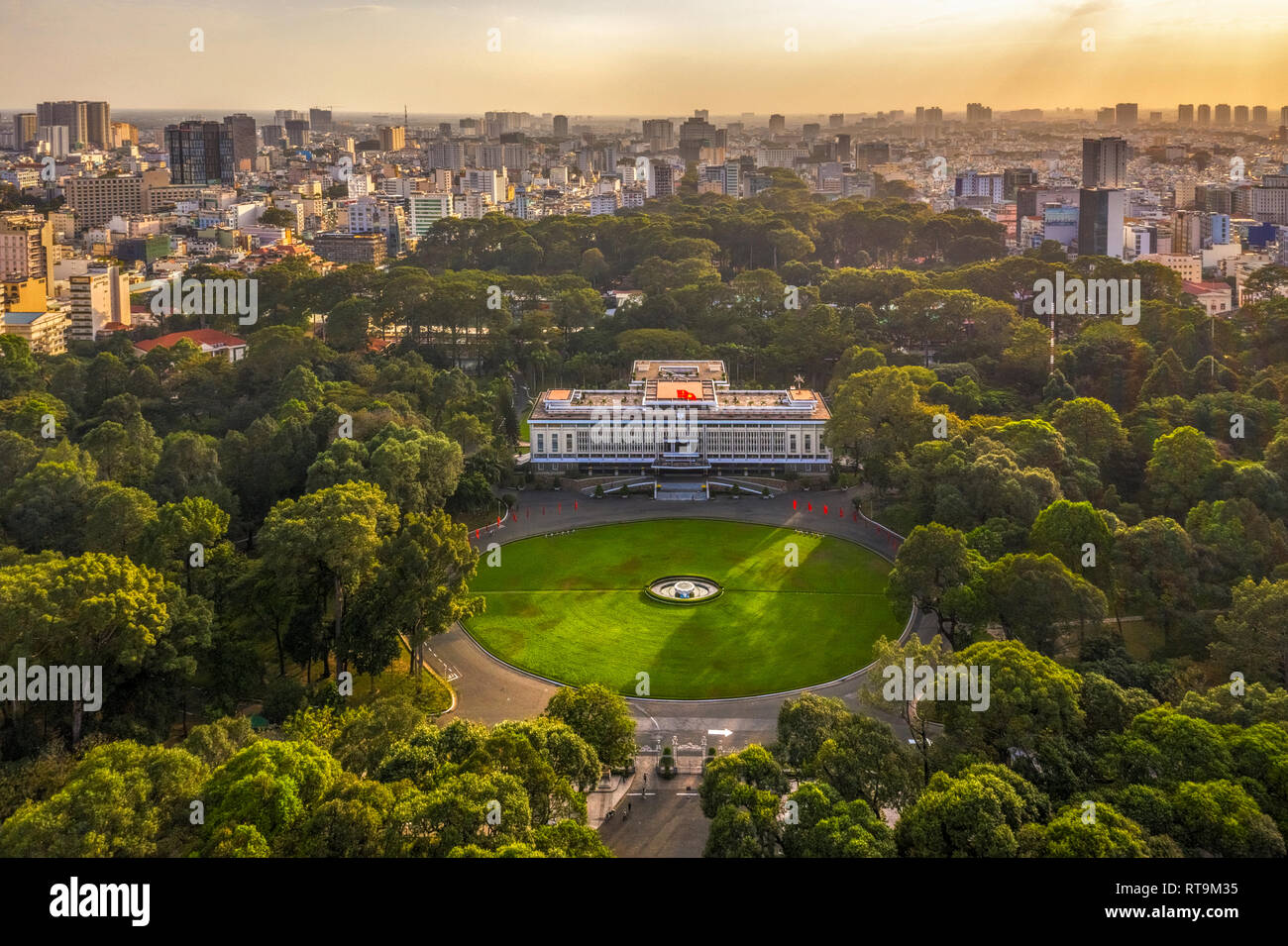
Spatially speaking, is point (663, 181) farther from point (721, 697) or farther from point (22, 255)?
point (721, 697)

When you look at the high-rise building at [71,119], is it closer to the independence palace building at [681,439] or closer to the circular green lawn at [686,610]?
the independence palace building at [681,439]

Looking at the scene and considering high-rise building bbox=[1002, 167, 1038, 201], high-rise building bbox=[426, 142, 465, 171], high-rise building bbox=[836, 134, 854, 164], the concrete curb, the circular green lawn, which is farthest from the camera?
high-rise building bbox=[836, 134, 854, 164]

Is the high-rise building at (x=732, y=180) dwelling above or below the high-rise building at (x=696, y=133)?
below

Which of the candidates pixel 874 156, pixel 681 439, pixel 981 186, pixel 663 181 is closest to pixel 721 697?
pixel 681 439

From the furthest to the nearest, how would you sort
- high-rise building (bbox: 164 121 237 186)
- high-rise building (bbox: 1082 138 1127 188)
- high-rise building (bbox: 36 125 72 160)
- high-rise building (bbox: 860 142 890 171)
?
1. high-rise building (bbox: 860 142 890 171)
2. high-rise building (bbox: 36 125 72 160)
3. high-rise building (bbox: 164 121 237 186)
4. high-rise building (bbox: 1082 138 1127 188)

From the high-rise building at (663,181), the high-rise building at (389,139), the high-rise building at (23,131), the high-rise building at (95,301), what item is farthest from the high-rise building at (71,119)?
the high-rise building at (95,301)

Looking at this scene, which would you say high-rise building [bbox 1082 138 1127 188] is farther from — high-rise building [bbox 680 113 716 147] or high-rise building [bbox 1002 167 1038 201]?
high-rise building [bbox 680 113 716 147]

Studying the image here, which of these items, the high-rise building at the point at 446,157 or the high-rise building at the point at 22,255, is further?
the high-rise building at the point at 446,157

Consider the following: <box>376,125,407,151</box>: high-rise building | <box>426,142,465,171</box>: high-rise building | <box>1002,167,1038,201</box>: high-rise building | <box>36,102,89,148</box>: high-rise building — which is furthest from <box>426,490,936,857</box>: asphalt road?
<box>376,125,407,151</box>: high-rise building
